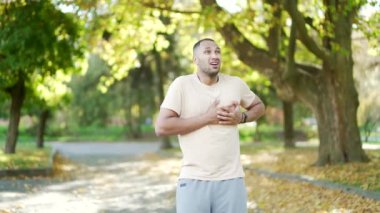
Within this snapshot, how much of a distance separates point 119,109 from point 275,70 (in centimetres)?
2602

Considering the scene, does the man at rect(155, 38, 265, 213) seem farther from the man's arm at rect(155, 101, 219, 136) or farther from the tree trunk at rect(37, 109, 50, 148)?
the tree trunk at rect(37, 109, 50, 148)

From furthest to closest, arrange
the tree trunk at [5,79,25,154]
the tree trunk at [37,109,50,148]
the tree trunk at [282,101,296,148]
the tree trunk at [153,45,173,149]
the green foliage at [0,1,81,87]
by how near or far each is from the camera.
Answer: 1. the tree trunk at [153,45,173,149]
2. the tree trunk at [37,109,50,148]
3. the tree trunk at [282,101,296,148]
4. the tree trunk at [5,79,25,154]
5. the green foliage at [0,1,81,87]

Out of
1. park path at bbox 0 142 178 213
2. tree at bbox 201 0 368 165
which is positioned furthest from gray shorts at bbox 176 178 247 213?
tree at bbox 201 0 368 165

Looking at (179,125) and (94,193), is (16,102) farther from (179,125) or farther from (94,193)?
(179,125)

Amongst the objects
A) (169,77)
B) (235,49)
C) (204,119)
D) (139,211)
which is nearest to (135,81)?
(169,77)

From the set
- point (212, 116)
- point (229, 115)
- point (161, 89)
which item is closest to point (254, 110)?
point (229, 115)

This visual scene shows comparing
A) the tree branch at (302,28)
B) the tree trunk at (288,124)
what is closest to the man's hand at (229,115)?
the tree branch at (302,28)

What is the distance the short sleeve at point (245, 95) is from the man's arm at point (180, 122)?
1.05 ft

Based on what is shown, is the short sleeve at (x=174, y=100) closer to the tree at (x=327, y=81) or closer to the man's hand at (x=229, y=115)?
the man's hand at (x=229, y=115)

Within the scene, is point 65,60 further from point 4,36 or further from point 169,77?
point 169,77

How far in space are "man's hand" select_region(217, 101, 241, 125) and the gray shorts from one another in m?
0.41

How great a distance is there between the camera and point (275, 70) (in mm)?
15109

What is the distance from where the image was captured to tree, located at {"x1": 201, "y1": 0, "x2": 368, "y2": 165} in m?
14.2

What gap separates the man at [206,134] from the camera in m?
3.89
